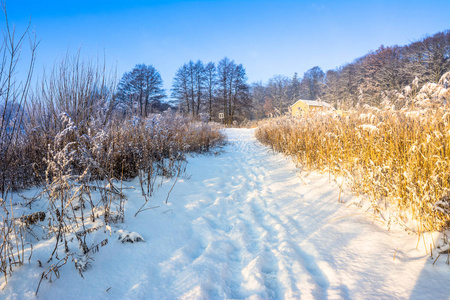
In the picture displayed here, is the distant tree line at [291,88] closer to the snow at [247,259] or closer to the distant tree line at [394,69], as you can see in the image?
the distant tree line at [394,69]

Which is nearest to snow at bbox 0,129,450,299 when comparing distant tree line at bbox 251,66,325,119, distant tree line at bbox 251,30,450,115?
distant tree line at bbox 251,30,450,115

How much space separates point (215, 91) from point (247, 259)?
32968 mm

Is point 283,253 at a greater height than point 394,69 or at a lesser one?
lesser

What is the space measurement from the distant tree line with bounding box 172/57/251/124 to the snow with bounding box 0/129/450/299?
93.2 feet

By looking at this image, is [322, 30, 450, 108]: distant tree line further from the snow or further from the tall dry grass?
the snow

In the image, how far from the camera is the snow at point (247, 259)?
4.00 feet

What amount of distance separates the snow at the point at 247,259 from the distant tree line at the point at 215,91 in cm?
2841

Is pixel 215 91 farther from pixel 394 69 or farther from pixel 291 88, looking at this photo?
pixel 291 88

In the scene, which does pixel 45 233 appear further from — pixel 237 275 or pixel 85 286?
pixel 237 275

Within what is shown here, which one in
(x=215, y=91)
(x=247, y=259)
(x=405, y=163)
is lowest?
(x=247, y=259)

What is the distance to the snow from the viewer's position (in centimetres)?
122

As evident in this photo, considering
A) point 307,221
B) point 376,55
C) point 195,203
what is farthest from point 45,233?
point 376,55

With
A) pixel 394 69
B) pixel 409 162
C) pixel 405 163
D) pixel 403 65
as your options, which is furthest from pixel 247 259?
pixel 403 65

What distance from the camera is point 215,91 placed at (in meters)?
32.7
